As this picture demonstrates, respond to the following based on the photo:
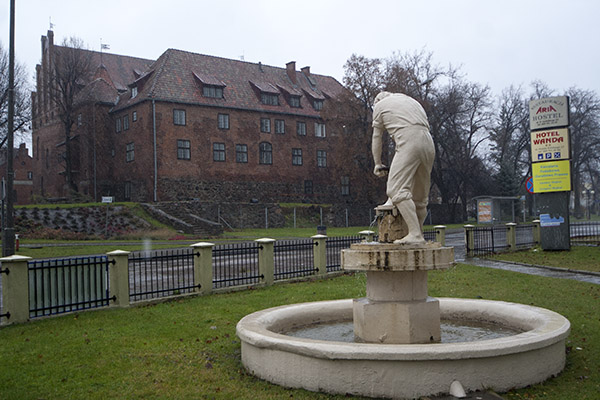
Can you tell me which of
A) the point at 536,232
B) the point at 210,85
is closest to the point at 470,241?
the point at 536,232

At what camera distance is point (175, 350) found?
27.4ft

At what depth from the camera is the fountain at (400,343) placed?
5859 millimetres

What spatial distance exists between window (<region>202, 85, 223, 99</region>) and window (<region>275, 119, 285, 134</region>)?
5951 millimetres

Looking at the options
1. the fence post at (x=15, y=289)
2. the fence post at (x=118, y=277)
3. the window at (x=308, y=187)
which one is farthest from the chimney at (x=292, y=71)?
the fence post at (x=15, y=289)

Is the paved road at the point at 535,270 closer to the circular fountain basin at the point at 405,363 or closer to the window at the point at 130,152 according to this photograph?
the circular fountain basin at the point at 405,363

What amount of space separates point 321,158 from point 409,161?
47.0 meters

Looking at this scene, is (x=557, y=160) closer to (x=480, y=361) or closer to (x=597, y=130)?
(x=480, y=361)

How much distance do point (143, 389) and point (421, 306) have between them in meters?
3.55

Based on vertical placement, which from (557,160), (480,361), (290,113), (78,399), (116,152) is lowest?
(78,399)

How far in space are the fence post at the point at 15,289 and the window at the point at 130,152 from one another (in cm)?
3664

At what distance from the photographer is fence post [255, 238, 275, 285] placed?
1488cm

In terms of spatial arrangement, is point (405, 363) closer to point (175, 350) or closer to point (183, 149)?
point (175, 350)

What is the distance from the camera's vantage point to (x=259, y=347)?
6723 millimetres

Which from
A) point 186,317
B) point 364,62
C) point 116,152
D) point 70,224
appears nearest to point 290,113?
point 364,62
